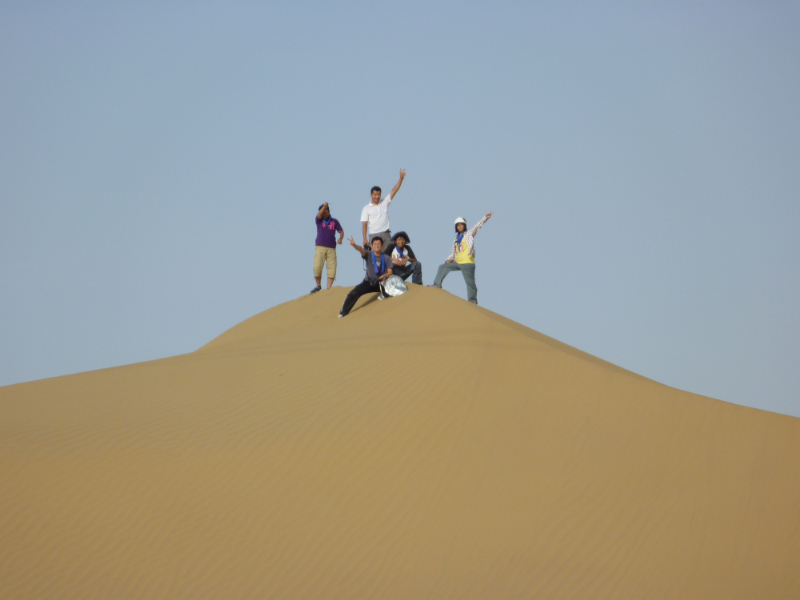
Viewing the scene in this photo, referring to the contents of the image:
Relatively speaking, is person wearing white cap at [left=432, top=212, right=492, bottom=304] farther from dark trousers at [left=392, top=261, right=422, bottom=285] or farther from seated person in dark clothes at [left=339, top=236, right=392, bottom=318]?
seated person in dark clothes at [left=339, top=236, right=392, bottom=318]

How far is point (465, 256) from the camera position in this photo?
47.1ft

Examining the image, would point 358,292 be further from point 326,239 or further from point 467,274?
point 467,274

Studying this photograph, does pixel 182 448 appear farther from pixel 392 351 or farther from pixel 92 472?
pixel 392 351

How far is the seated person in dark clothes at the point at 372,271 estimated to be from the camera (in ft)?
42.5

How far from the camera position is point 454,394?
9.60m

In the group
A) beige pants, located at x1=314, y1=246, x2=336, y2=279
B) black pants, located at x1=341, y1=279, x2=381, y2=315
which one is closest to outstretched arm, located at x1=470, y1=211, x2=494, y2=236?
black pants, located at x1=341, y1=279, x2=381, y2=315

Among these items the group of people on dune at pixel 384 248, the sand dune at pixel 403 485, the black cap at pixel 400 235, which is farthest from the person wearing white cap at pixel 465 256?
the sand dune at pixel 403 485

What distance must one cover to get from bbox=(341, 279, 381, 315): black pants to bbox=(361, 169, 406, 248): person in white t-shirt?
80 centimetres

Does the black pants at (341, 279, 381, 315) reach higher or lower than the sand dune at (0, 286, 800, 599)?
higher

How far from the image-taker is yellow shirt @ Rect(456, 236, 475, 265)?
14.3 metres

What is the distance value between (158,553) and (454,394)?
4171mm

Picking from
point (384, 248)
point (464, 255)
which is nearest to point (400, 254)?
point (384, 248)

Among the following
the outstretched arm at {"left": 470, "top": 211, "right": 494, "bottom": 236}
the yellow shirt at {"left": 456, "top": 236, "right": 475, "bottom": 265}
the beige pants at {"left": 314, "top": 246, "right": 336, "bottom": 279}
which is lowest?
the beige pants at {"left": 314, "top": 246, "right": 336, "bottom": 279}

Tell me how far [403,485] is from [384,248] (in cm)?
659
